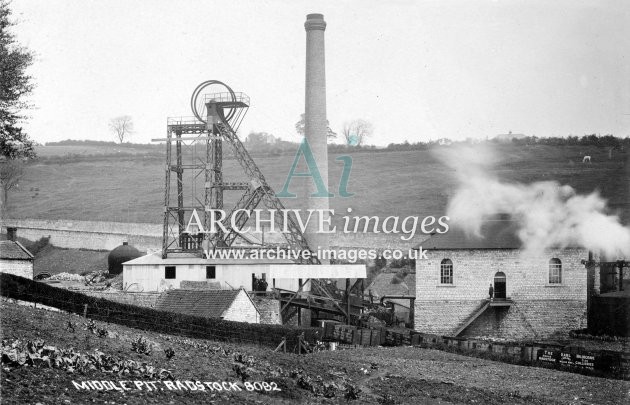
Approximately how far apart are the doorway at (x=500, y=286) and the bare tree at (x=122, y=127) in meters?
42.6

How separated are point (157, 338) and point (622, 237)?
23.0 metres

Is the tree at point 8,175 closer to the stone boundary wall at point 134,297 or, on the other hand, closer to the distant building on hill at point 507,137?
the stone boundary wall at point 134,297

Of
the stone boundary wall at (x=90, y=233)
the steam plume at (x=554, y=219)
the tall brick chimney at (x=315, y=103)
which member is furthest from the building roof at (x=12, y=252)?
the stone boundary wall at (x=90, y=233)

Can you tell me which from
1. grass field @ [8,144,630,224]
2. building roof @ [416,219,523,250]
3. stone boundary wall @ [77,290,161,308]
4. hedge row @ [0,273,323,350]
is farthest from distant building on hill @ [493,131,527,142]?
hedge row @ [0,273,323,350]

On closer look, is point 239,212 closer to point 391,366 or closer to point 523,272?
point 523,272

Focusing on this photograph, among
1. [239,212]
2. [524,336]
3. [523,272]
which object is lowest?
[524,336]

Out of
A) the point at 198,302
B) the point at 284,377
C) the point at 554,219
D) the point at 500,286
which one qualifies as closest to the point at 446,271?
the point at 500,286

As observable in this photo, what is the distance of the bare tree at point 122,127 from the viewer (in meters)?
73.0

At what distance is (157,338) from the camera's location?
20.4 m

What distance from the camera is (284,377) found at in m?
18.1

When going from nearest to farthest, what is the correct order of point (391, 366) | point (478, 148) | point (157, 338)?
point (157, 338) → point (391, 366) → point (478, 148)

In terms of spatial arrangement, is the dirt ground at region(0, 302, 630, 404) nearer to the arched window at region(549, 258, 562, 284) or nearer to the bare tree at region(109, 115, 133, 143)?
the arched window at region(549, 258, 562, 284)

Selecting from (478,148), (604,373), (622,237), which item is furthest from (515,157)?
(604,373)

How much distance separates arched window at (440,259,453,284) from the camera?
3556cm
